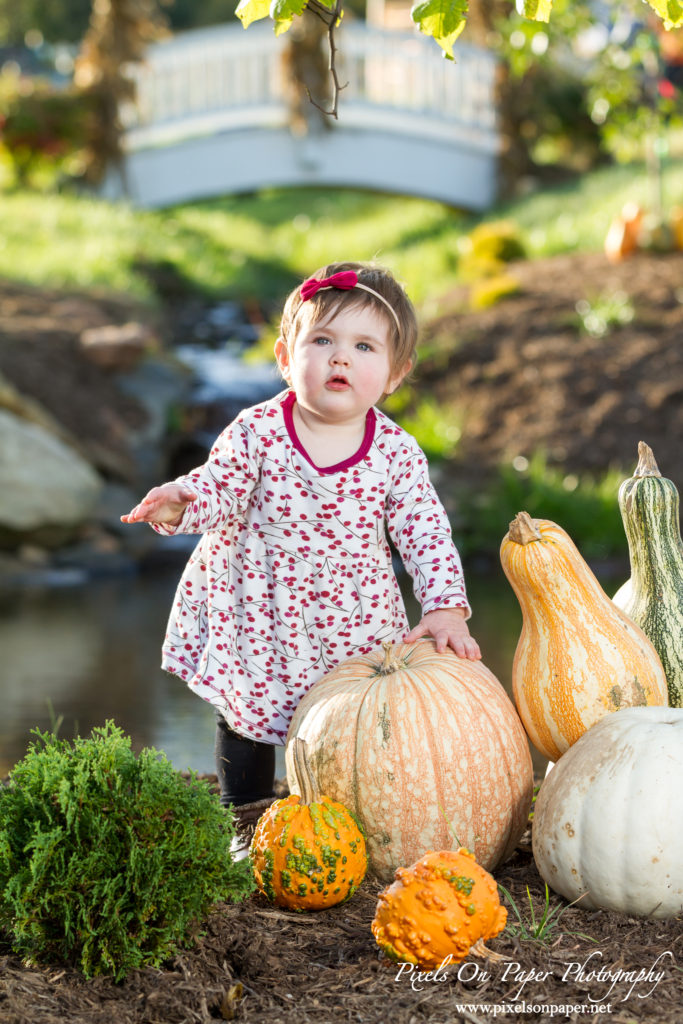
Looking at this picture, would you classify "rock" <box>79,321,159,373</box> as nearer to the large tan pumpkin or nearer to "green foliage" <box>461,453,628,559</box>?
"green foliage" <box>461,453,628,559</box>

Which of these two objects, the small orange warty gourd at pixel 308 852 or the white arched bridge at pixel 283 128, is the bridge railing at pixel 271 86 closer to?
the white arched bridge at pixel 283 128

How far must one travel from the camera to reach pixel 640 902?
2.63 metres

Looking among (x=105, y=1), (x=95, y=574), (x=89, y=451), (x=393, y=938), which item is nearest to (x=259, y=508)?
(x=393, y=938)

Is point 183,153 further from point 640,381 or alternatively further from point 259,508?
point 259,508

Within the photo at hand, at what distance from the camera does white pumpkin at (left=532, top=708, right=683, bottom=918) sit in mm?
2588

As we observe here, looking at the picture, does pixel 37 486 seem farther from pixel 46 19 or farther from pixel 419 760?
pixel 46 19

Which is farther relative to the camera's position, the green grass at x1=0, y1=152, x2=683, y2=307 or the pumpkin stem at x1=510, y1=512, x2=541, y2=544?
the green grass at x1=0, y1=152, x2=683, y2=307

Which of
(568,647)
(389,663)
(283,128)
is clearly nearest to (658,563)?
(568,647)

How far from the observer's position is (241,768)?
331 cm

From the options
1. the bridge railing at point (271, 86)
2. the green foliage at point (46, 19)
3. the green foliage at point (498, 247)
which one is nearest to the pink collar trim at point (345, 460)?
the green foliage at point (498, 247)

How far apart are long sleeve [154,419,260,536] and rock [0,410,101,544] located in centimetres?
529

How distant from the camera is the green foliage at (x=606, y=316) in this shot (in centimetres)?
1020

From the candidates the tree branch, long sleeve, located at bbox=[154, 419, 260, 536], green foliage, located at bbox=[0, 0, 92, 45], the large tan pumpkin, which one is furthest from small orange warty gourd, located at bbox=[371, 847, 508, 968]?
green foliage, located at bbox=[0, 0, 92, 45]

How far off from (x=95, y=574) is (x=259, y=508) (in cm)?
527
